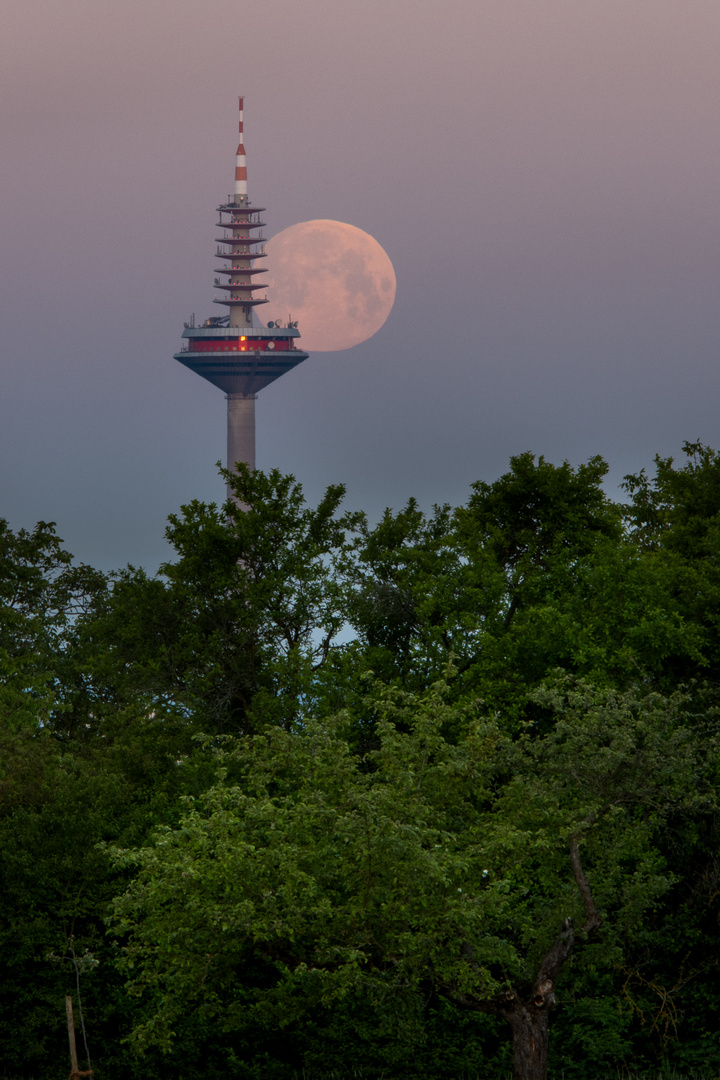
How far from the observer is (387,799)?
1727 centimetres

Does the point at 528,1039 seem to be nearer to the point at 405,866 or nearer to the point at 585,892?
the point at 585,892

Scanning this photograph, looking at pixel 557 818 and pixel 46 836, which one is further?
pixel 46 836

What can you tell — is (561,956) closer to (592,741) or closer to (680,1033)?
(592,741)

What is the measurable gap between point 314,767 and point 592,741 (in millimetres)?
4329

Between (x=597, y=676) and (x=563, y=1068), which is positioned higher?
(x=597, y=676)

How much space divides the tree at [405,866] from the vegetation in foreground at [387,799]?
7 cm

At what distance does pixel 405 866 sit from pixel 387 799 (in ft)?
3.01

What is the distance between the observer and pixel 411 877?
16.9 m

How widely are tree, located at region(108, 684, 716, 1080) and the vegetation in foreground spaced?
0.07 metres

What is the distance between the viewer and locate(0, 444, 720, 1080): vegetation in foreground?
18.0 metres

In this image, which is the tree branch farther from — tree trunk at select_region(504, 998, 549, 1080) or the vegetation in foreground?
tree trunk at select_region(504, 998, 549, 1080)

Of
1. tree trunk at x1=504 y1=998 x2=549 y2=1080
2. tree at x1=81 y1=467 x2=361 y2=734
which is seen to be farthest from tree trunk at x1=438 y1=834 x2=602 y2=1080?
tree at x1=81 y1=467 x2=361 y2=734

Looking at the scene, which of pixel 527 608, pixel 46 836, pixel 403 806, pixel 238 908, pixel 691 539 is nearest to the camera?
pixel 238 908

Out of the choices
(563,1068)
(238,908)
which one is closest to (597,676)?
(563,1068)
